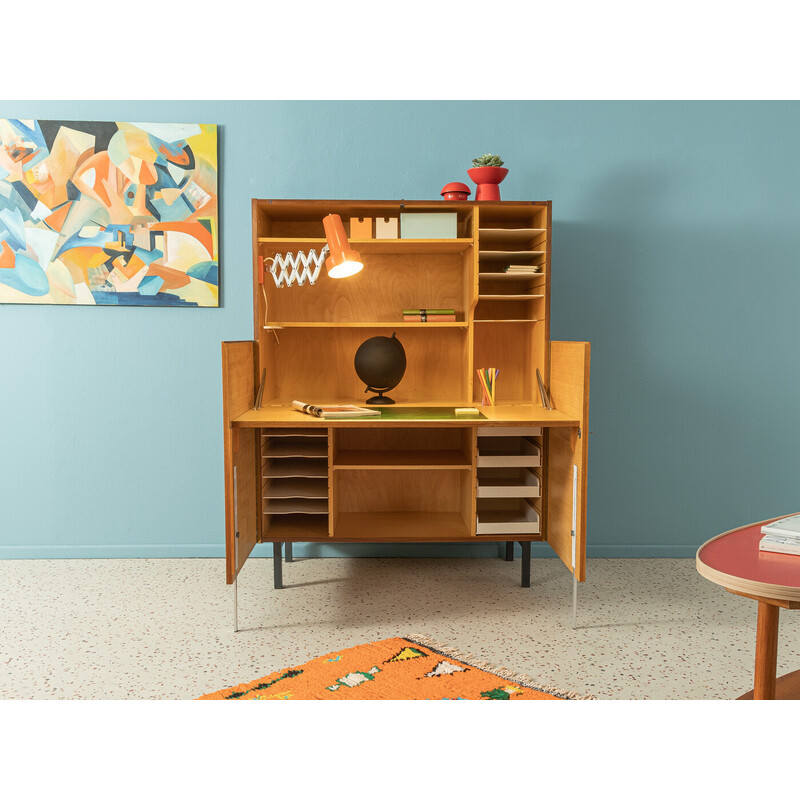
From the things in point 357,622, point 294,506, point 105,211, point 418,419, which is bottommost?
point 357,622

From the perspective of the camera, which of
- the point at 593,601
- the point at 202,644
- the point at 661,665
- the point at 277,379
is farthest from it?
the point at 277,379

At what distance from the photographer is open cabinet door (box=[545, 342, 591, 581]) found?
2.61m

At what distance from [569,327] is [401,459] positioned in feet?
3.92

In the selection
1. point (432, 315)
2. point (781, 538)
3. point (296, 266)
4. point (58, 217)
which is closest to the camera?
point (781, 538)

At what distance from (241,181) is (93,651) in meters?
2.29

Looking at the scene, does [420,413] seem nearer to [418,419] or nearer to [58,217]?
[418,419]

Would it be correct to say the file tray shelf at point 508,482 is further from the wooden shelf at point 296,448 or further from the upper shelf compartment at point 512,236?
the upper shelf compartment at point 512,236

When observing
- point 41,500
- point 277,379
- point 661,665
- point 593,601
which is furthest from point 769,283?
point 41,500

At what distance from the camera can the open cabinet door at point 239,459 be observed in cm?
254

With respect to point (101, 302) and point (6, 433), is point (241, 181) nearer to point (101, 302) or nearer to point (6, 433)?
point (101, 302)

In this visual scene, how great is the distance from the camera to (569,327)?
11.5 ft

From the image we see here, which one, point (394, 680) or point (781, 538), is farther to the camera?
point (394, 680)

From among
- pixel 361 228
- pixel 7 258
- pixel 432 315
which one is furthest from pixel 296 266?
pixel 7 258

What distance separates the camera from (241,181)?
3.43 meters
